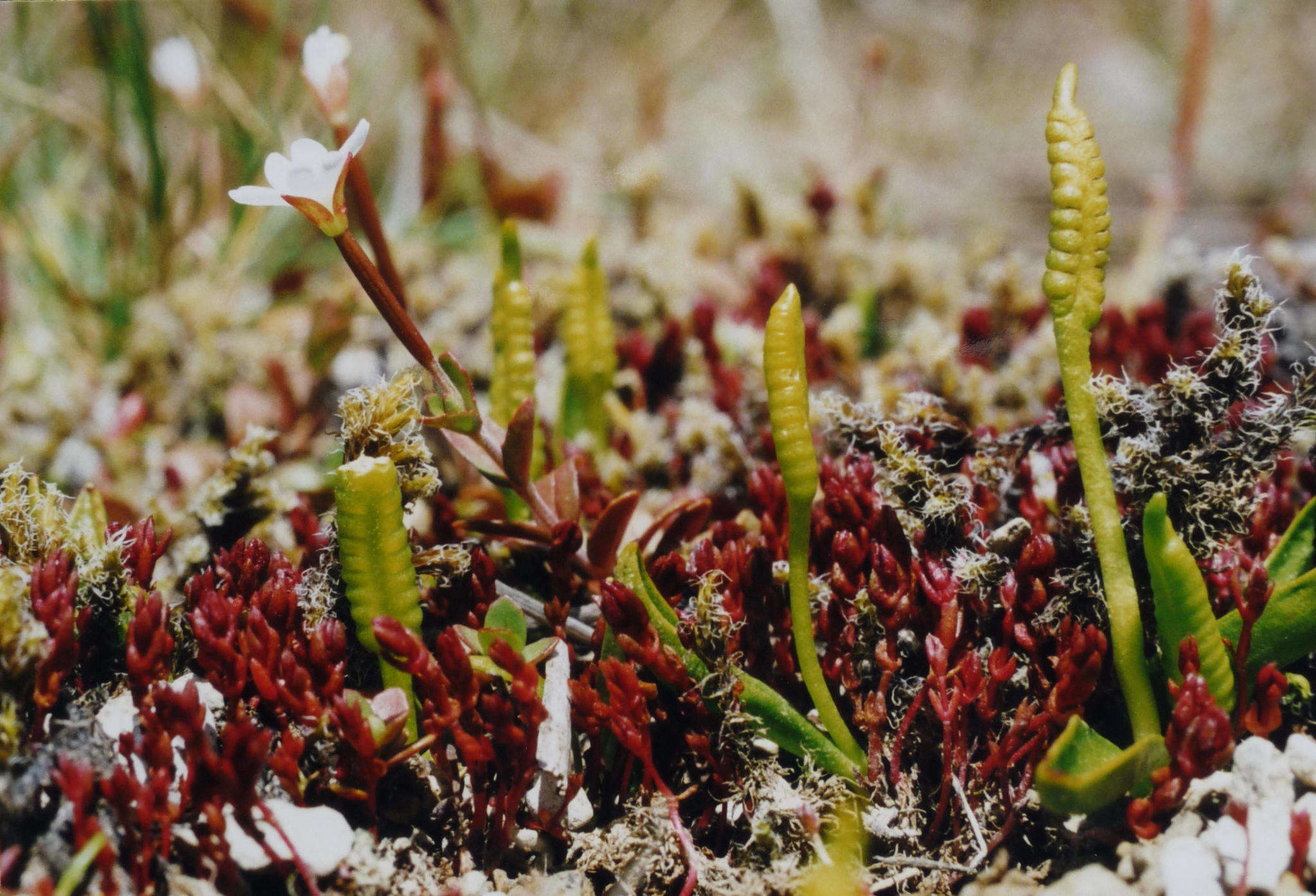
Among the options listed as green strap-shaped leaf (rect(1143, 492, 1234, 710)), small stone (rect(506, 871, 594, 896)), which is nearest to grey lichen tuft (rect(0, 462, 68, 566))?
small stone (rect(506, 871, 594, 896))

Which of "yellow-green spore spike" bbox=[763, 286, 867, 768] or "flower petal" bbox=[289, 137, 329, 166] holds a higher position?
"flower petal" bbox=[289, 137, 329, 166]

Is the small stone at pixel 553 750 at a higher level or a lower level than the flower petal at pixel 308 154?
lower

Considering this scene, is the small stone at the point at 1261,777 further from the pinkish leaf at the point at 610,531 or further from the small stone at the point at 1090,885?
the pinkish leaf at the point at 610,531

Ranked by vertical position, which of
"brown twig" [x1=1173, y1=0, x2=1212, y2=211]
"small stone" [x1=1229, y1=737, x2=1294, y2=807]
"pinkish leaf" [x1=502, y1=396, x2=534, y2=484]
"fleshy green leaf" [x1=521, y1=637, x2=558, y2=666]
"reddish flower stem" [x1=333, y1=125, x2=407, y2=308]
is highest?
"brown twig" [x1=1173, y1=0, x2=1212, y2=211]

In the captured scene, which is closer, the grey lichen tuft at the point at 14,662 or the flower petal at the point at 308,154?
the grey lichen tuft at the point at 14,662

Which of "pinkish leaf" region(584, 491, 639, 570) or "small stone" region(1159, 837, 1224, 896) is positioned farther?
"pinkish leaf" region(584, 491, 639, 570)

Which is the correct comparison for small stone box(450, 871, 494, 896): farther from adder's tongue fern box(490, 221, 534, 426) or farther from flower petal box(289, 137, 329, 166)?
flower petal box(289, 137, 329, 166)

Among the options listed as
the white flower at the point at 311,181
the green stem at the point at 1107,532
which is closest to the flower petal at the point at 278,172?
the white flower at the point at 311,181
